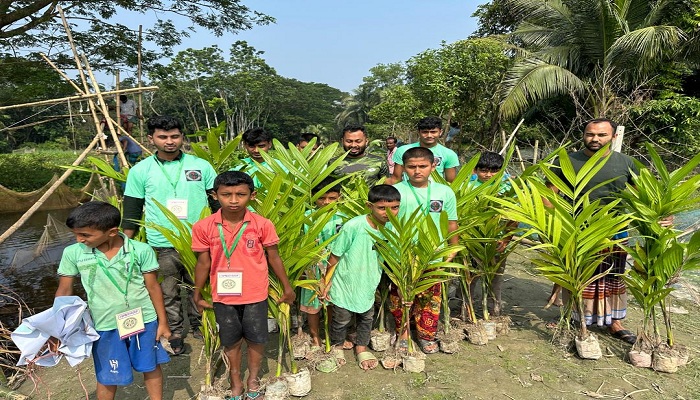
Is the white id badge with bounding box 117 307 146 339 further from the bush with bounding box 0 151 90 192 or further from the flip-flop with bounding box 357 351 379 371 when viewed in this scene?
the bush with bounding box 0 151 90 192

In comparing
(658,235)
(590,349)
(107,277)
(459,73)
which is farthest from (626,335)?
(459,73)

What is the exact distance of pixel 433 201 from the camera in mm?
2664

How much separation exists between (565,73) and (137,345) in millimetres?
11197

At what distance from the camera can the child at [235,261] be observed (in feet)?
6.86

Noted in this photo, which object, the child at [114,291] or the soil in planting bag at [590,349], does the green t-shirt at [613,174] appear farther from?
the child at [114,291]

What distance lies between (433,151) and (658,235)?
1.74 metres

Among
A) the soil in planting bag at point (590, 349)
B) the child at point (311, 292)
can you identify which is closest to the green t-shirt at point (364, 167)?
the child at point (311, 292)

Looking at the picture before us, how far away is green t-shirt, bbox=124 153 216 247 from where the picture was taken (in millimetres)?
2682

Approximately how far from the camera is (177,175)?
2738 millimetres

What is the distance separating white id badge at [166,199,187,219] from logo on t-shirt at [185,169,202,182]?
162 mm

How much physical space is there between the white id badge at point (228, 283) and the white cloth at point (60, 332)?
23.6 inches

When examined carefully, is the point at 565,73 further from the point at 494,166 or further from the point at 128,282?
the point at 128,282

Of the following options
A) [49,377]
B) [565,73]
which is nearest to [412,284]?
[49,377]

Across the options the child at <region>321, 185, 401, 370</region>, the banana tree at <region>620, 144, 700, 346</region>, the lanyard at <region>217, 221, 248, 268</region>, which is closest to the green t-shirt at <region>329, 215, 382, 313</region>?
the child at <region>321, 185, 401, 370</region>
